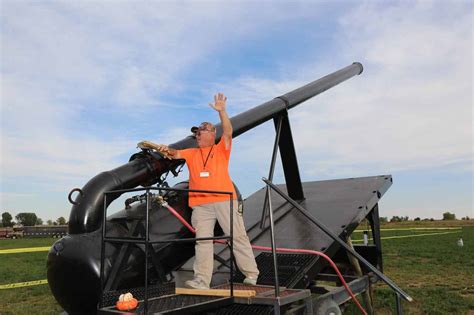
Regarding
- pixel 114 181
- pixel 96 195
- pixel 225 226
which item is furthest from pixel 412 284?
pixel 96 195

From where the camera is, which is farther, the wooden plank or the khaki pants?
the khaki pants

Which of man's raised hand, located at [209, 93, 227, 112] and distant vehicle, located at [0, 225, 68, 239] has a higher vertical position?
man's raised hand, located at [209, 93, 227, 112]

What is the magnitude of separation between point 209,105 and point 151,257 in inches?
66.4

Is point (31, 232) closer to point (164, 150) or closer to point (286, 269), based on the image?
point (164, 150)

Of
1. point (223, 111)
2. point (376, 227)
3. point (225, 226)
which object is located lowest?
point (376, 227)

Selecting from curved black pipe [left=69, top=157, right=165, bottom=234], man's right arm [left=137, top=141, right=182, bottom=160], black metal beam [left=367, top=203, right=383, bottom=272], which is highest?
man's right arm [left=137, top=141, right=182, bottom=160]

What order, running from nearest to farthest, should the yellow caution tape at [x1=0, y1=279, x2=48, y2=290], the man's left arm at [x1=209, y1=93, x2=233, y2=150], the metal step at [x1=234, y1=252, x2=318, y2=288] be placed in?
the man's left arm at [x1=209, y1=93, x2=233, y2=150], the metal step at [x1=234, y1=252, x2=318, y2=288], the yellow caution tape at [x1=0, y1=279, x2=48, y2=290]

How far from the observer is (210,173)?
435 cm

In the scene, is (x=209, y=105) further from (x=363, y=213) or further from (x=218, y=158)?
(x=363, y=213)

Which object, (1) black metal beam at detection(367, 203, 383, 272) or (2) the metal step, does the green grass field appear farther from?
(2) the metal step

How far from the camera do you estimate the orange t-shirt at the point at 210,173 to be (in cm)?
433

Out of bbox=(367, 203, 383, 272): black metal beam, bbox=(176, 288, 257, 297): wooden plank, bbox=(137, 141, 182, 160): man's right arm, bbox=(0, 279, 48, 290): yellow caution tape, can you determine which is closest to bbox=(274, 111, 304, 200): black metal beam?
bbox=(367, 203, 383, 272): black metal beam

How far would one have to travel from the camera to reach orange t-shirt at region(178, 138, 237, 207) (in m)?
4.33

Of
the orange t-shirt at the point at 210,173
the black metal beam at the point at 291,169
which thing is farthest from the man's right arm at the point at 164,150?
the black metal beam at the point at 291,169
